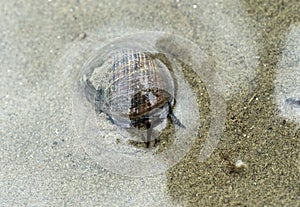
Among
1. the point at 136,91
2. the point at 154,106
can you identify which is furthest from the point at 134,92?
the point at 154,106

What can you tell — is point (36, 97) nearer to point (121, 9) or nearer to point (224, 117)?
point (121, 9)

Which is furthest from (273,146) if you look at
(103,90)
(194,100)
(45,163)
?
(45,163)

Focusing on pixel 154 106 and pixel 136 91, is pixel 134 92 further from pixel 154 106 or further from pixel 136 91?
pixel 154 106

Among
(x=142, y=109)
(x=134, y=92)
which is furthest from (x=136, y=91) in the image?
(x=142, y=109)

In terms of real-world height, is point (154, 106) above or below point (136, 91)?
below
